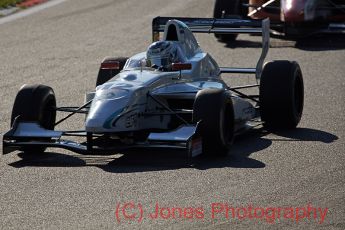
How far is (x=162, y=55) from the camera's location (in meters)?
11.7

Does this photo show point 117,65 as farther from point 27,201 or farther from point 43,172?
point 27,201

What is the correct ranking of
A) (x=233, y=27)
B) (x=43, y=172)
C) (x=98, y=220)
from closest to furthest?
(x=98, y=220), (x=43, y=172), (x=233, y=27)

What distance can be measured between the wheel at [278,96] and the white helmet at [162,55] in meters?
1.06

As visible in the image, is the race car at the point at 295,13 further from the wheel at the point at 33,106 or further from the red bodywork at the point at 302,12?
the wheel at the point at 33,106

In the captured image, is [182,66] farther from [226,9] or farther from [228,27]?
[226,9]

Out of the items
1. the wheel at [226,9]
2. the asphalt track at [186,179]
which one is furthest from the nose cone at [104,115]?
the wheel at [226,9]

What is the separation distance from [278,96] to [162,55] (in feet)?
4.56

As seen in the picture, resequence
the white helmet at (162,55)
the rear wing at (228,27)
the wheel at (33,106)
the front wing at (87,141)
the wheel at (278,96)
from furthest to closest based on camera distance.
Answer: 1. the rear wing at (228,27)
2. the wheel at (278,96)
3. the white helmet at (162,55)
4. the wheel at (33,106)
5. the front wing at (87,141)

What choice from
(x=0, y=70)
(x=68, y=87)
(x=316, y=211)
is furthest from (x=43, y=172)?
(x=0, y=70)

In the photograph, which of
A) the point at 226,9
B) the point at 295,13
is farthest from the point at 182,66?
the point at 226,9

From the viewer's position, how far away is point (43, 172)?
1009 centimetres

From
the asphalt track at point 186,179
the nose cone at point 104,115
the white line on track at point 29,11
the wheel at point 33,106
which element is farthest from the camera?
the white line on track at point 29,11

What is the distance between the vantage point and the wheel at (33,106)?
1099 centimetres

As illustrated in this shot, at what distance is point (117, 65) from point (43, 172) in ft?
6.80
